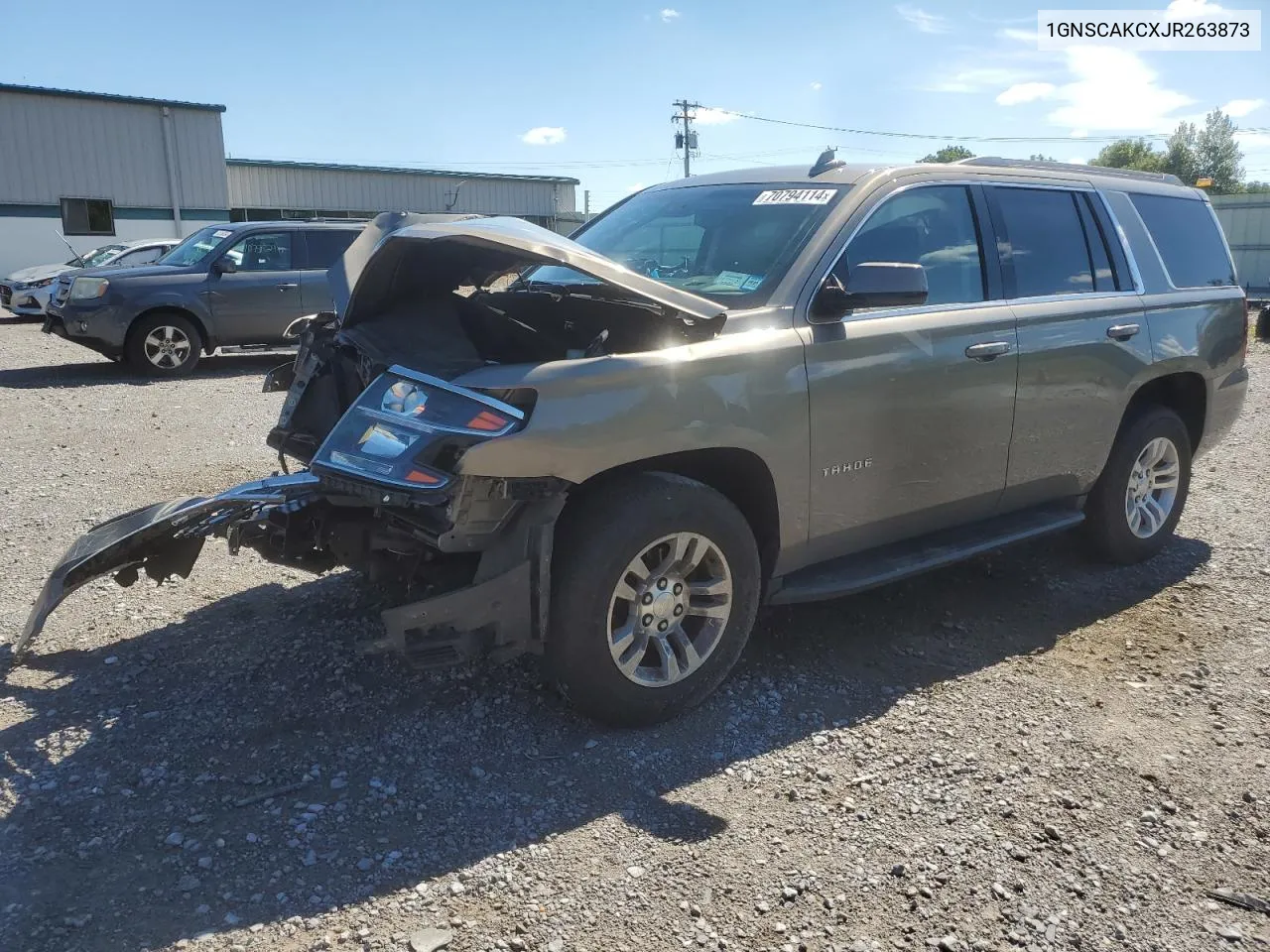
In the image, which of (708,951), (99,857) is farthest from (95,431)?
(708,951)

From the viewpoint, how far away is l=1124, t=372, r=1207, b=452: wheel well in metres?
5.31

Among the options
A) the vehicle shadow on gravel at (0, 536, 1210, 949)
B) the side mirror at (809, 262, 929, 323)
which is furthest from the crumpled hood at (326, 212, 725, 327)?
the vehicle shadow on gravel at (0, 536, 1210, 949)

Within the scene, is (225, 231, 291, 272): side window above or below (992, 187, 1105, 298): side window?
above

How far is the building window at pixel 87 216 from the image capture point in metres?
28.2

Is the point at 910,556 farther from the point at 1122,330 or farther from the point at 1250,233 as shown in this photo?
the point at 1250,233

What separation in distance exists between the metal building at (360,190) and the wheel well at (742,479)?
34570 mm

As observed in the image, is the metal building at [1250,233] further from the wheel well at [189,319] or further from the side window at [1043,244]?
the side window at [1043,244]

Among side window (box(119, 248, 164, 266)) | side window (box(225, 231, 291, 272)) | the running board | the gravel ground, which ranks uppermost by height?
side window (box(119, 248, 164, 266))

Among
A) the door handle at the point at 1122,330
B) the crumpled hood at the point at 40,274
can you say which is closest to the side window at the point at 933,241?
the door handle at the point at 1122,330

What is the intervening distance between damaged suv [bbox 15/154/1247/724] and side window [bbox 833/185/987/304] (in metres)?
0.02

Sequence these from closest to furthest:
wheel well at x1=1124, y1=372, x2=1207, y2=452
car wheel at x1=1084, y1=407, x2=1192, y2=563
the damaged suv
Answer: the damaged suv < car wheel at x1=1084, y1=407, x2=1192, y2=563 < wheel well at x1=1124, y1=372, x2=1207, y2=452

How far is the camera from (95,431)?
8367 millimetres

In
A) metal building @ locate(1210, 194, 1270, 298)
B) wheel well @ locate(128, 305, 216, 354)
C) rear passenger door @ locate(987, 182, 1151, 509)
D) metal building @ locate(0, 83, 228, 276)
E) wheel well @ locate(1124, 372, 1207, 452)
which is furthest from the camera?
metal building @ locate(1210, 194, 1270, 298)

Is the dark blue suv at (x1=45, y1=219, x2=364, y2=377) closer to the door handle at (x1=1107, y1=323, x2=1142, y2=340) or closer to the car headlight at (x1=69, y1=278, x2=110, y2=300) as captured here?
the car headlight at (x1=69, y1=278, x2=110, y2=300)
